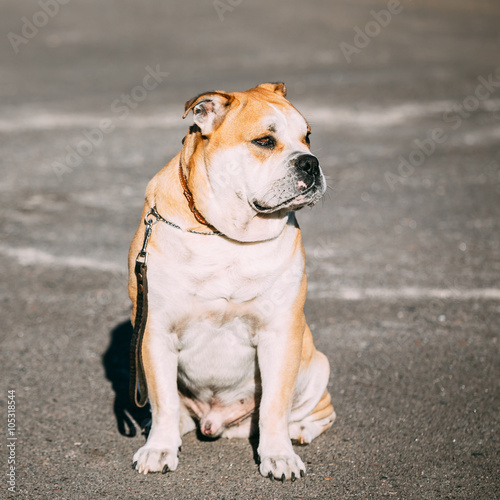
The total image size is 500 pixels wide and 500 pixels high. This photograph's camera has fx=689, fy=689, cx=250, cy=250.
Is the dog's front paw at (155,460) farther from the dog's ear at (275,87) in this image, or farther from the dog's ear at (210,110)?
the dog's ear at (275,87)

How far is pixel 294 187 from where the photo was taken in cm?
354

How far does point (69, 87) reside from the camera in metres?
12.5

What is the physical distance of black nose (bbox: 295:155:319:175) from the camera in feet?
11.7

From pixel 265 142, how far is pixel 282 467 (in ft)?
5.56

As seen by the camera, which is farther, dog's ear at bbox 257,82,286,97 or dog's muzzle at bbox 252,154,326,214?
dog's ear at bbox 257,82,286,97

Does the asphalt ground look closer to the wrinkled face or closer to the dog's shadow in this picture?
the dog's shadow

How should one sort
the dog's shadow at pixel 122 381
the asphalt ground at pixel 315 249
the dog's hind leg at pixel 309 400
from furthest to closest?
the dog's shadow at pixel 122 381 → the dog's hind leg at pixel 309 400 → the asphalt ground at pixel 315 249

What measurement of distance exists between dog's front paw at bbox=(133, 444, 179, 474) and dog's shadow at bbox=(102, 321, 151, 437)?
1.23 feet

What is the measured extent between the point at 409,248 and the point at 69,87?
793cm

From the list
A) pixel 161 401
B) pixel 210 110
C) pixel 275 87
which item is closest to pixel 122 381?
pixel 161 401

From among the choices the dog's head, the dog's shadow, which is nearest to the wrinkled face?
the dog's head

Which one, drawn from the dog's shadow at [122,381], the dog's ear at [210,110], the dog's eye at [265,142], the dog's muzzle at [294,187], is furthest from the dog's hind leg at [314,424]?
the dog's ear at [210,110]

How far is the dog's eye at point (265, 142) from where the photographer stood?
361 centimetres

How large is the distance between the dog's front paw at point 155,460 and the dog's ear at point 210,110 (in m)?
1.70
